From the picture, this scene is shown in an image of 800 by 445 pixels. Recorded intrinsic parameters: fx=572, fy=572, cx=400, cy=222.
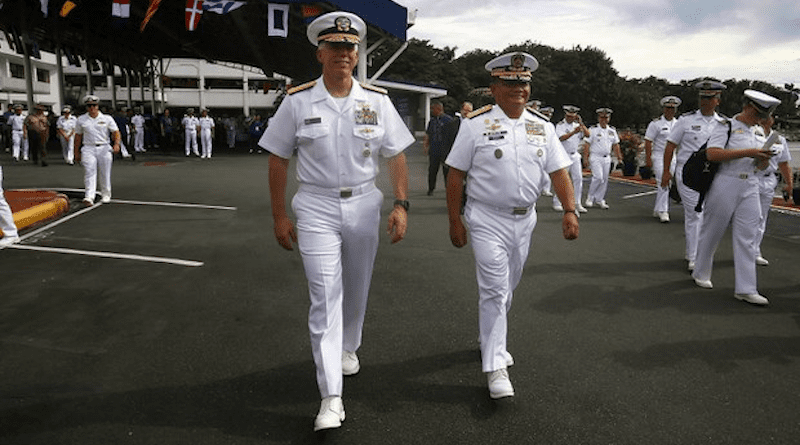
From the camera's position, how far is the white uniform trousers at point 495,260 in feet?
11.8

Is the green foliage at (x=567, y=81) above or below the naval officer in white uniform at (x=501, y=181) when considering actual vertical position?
above

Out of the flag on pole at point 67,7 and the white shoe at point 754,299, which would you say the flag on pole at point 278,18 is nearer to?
the flag on pole at point 67,7

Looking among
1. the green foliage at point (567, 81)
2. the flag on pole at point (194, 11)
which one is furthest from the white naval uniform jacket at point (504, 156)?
the green foliage at point (567, 81)

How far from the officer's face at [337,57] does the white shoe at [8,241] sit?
20.5ft

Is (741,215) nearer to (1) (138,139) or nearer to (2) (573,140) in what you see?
(2) (573,140)

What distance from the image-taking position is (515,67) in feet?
11.9

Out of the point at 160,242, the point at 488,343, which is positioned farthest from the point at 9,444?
the point at 160,242

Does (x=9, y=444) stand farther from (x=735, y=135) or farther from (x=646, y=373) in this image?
(x=735, y=135)

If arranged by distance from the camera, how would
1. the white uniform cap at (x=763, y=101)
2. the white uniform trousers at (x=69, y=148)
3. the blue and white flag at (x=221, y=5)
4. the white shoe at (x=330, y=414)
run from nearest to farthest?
the white shoe at (x=330, y=414) → the white uniform cap at (x=763, y=101) → the white uniform trousers at (x=69, y=148) → the blue and white flag at (x=221, y=5)

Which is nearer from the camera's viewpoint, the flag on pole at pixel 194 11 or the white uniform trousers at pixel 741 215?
the white uniform trousers at pixel 741 215

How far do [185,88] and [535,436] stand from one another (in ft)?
256

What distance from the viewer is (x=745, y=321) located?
199 inches

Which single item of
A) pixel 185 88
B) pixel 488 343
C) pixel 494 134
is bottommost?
pixel 488 343

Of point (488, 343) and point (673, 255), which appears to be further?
point (673, 255)
